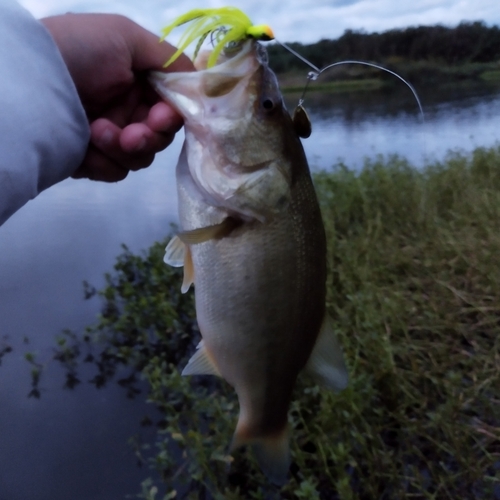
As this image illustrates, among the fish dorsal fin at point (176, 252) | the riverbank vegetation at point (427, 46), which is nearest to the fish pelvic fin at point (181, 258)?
the fish dorsal fin at point (176, 252)

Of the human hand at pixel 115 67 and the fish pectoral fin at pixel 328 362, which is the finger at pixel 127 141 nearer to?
the human hand at pixel 115 67

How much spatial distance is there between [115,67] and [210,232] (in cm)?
70

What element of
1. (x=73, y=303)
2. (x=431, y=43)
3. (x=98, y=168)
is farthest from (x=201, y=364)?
(x=431, y=43)

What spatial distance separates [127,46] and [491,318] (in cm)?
247

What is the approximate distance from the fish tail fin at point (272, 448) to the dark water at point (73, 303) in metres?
Answer: 1.76

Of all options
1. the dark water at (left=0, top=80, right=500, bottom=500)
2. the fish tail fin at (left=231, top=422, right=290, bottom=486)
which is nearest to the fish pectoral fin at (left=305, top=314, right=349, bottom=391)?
the fish tail fin at (left=231, top=422, right=290, bottom=486)

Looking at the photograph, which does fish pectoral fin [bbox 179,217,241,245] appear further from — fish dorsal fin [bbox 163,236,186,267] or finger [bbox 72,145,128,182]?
finger [bbox 72,145,128,182]

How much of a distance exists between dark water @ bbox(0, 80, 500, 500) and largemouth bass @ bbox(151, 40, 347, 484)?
5.70 feet

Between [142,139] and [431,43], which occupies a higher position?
[142,139]

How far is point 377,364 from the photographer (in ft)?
9.24

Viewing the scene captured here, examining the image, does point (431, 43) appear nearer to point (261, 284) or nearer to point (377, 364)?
point (377, 364)

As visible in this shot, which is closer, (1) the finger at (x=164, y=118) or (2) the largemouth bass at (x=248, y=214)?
(2) the largemouth bass at (x=248, y=214)

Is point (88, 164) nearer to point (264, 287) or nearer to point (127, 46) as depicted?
point (127, 46)

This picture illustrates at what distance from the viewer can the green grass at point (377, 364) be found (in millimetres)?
2338
